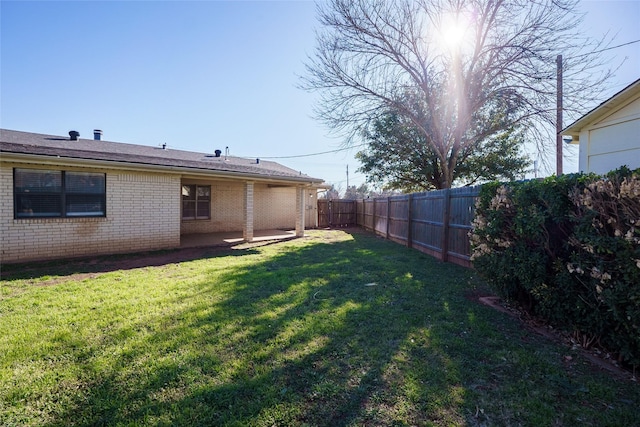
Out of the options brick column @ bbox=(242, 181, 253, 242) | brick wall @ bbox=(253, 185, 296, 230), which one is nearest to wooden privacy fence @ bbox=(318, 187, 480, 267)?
brick wall @ bbox=(253, 185, 296, 230)

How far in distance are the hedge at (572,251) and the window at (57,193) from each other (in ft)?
30.1

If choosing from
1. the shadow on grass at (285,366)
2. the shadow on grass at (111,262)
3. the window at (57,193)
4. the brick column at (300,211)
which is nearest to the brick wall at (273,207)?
the brick column at (300,211)

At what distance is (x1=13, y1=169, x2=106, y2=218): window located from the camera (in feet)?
23.1

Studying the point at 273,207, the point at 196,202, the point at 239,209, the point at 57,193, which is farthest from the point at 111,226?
the point at 273,207

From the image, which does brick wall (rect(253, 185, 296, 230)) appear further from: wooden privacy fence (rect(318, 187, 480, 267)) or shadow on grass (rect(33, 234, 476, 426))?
shadow on grass (rect(33, 234, 476, 426))

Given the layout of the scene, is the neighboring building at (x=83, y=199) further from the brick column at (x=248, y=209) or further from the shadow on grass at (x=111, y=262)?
the shadow on grass at (x=111, y=262)

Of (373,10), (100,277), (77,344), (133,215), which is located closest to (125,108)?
(133,215)

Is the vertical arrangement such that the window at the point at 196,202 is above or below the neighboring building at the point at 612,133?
below

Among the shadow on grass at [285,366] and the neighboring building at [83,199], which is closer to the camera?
the shadow on grass at [285,366]

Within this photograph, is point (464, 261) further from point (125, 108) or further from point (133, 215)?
point (125, 108)

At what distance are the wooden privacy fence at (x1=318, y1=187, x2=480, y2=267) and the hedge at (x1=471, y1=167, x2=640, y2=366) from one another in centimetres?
253

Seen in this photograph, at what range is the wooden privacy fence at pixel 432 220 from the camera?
6.92m

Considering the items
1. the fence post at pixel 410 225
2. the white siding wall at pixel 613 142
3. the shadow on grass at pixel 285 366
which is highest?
the white siding wall at pixel 613 142

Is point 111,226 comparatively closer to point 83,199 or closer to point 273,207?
point 83,199
